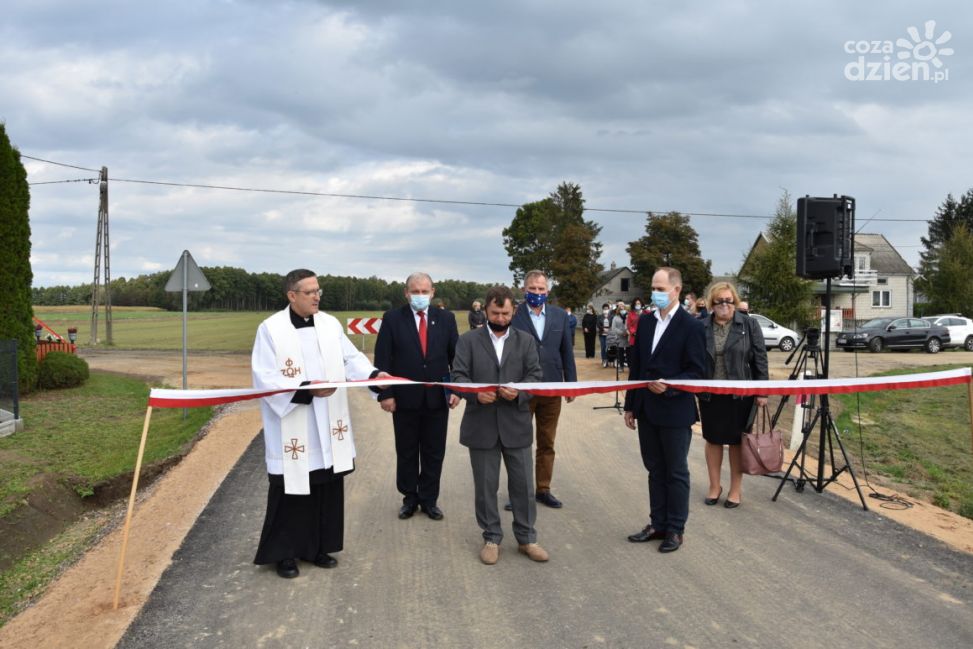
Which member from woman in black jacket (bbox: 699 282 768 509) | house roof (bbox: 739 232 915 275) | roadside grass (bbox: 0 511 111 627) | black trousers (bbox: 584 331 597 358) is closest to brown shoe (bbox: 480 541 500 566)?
woman in black jacket (bbox: 699 282 768 509)

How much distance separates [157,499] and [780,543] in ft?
18.5

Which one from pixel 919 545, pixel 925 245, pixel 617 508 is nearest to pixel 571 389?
pixel 617 508

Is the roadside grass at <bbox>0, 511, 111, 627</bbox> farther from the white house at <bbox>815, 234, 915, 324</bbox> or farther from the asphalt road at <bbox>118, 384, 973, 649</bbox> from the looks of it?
the white house at <bbox>815, 234, 915, 324</bbox>

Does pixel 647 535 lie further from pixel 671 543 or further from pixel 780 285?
pixel 780 285

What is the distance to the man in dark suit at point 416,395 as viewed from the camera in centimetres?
612

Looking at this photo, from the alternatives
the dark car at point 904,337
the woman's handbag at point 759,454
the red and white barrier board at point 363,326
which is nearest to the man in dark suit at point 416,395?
the woman's handbag at point 759,454

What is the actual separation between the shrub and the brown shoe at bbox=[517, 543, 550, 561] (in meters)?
14.6

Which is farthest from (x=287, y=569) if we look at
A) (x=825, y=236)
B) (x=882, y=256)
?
(x=882, y=256)

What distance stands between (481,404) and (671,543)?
174 centimetres

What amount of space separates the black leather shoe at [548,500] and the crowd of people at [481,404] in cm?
2

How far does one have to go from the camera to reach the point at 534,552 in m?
5.03

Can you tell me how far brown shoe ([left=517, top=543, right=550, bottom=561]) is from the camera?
500 centimetres

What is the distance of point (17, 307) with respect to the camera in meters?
14.4

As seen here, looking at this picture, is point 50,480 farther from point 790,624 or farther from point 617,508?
point 790,624
